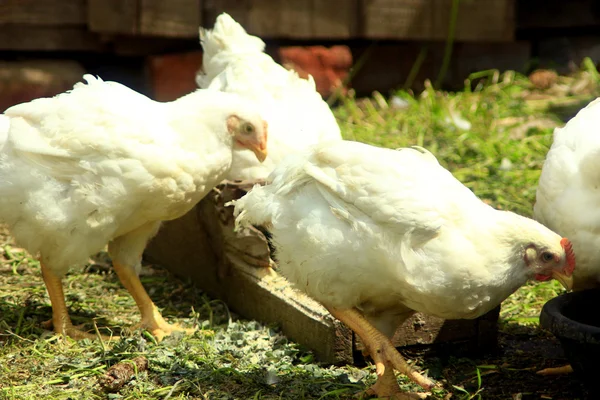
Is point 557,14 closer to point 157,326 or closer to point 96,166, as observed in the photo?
point 157,326

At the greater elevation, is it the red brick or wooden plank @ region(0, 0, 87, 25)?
wooden plank @ region(0, 0, 87, 25)

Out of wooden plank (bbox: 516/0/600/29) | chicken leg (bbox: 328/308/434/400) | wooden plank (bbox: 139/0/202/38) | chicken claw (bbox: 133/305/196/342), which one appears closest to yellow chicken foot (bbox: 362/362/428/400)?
chicken leg (bbox: 328/308/434/400)

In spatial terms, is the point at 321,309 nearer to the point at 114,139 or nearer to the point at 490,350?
the point at 490,350

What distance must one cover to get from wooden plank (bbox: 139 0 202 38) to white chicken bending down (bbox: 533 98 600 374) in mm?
3447

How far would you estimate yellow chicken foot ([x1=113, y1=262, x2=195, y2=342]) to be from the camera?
13.0 ft

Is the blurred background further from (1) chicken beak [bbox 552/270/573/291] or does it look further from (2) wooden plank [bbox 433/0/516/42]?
(1) chicken beak [bbox 552/270/573/291]

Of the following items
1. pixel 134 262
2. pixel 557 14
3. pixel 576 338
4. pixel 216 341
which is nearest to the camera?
pixel 576 338

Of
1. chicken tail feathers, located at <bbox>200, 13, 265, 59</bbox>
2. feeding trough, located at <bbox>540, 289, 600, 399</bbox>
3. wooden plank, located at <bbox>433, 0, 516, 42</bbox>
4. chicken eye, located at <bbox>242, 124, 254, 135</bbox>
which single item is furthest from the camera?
wooden plank, located at <bbox>433, 0, 516, 42</bbox>

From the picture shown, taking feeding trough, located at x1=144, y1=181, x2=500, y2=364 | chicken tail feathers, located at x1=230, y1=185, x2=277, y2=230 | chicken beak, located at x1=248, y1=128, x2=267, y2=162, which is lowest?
feeding trough, located at x1=144, y1=181, x2=500, y2=364

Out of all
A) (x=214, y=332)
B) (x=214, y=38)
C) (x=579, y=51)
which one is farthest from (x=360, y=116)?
(x=214, y=332)

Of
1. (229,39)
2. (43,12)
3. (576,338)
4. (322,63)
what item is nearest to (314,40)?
(322,63)

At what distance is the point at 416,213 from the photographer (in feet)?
9.73

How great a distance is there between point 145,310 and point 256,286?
0.56m

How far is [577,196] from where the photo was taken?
3.38 meters
